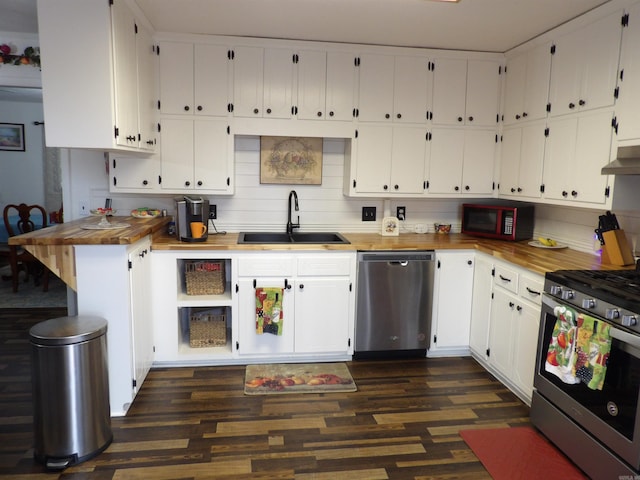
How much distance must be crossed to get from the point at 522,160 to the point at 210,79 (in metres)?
2.59

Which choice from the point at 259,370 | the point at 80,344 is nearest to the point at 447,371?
the point at 259,370

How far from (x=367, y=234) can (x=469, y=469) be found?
7.27 feet

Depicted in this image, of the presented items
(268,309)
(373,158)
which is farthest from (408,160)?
(268,309)

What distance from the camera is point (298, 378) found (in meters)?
3.36

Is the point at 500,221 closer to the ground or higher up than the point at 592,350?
higher up

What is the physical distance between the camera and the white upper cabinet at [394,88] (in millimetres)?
3816

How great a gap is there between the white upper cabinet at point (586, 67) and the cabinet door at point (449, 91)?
77cm

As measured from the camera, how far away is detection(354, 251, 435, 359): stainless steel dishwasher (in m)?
3.59

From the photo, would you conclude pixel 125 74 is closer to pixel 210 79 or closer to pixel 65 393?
pixel 210 79

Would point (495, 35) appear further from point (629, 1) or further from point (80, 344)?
point (80, 344)

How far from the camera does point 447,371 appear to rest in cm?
356

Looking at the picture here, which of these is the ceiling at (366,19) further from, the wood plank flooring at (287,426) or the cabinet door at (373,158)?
the wood plank flooring at (287,426)

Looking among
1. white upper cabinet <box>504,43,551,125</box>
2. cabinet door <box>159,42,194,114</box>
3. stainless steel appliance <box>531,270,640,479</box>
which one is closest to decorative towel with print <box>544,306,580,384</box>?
stainless steel appliance <box>531,270,640,479</box>

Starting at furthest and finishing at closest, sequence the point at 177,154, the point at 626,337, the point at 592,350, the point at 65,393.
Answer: the point at 177,154
the point at 65,393
the point at 592,350
the point at 626,337
